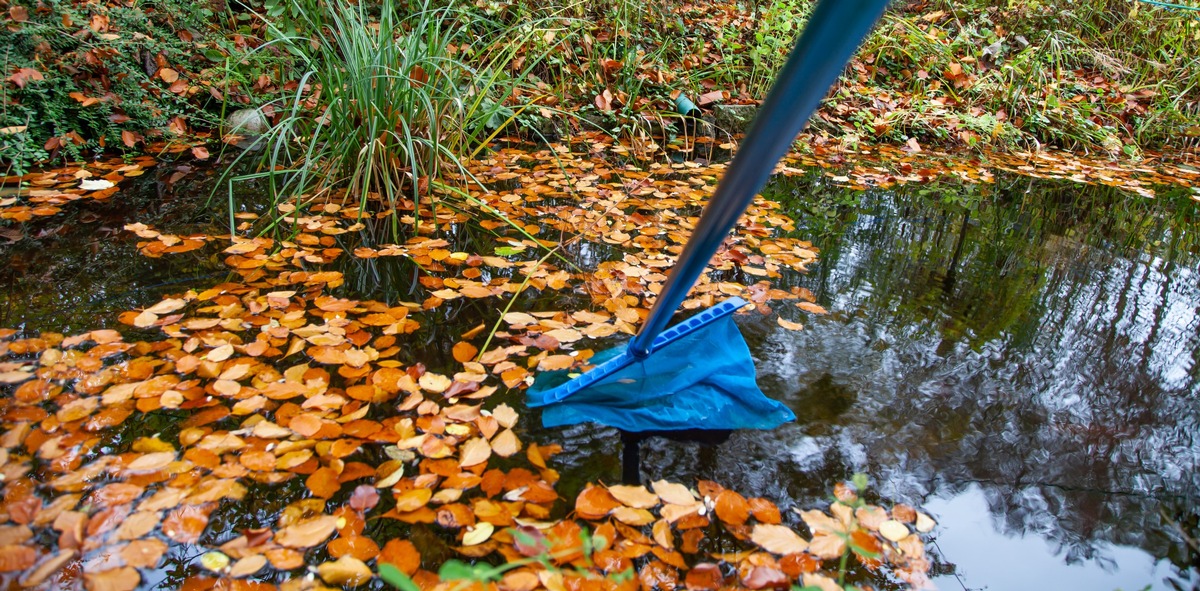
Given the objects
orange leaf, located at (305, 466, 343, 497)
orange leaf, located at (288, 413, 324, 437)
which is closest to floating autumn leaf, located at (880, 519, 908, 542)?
orange leaf, located at (305, 466, 343, 497)

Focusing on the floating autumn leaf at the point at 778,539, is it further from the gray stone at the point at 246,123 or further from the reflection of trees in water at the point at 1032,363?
the gray stone at the point at 246,123

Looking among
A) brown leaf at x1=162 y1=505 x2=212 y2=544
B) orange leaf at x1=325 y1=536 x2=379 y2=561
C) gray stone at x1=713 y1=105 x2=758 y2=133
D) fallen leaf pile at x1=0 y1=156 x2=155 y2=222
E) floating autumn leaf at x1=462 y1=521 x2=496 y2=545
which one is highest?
gray stone at x1=713 y1=105 x2=758 y2=133

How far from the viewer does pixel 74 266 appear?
2.03 metres

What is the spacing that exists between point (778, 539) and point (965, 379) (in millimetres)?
837

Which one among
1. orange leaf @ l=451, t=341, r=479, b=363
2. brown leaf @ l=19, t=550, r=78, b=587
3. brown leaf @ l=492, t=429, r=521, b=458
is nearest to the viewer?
brown leaf @ l=19, t=550, r=78, b=587

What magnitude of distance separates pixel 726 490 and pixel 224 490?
0.96 meters

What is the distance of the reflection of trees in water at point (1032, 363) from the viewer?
1397 mm

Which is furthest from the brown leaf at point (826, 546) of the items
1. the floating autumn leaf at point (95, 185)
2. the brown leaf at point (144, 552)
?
the floating autumn leaf at point (95, 185)

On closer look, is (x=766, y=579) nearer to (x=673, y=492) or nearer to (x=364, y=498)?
(x=673, y=492)

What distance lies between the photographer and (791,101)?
2.63ft

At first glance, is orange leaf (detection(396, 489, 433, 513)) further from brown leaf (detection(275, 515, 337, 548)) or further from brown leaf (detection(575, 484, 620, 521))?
brown leaf (detection(575, 484, 620, 521))

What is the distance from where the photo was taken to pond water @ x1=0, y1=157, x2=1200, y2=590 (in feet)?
4.33

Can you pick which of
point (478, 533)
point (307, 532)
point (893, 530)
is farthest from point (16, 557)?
point (893, 530)

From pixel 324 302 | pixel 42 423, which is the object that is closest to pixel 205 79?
pixel 324 302
